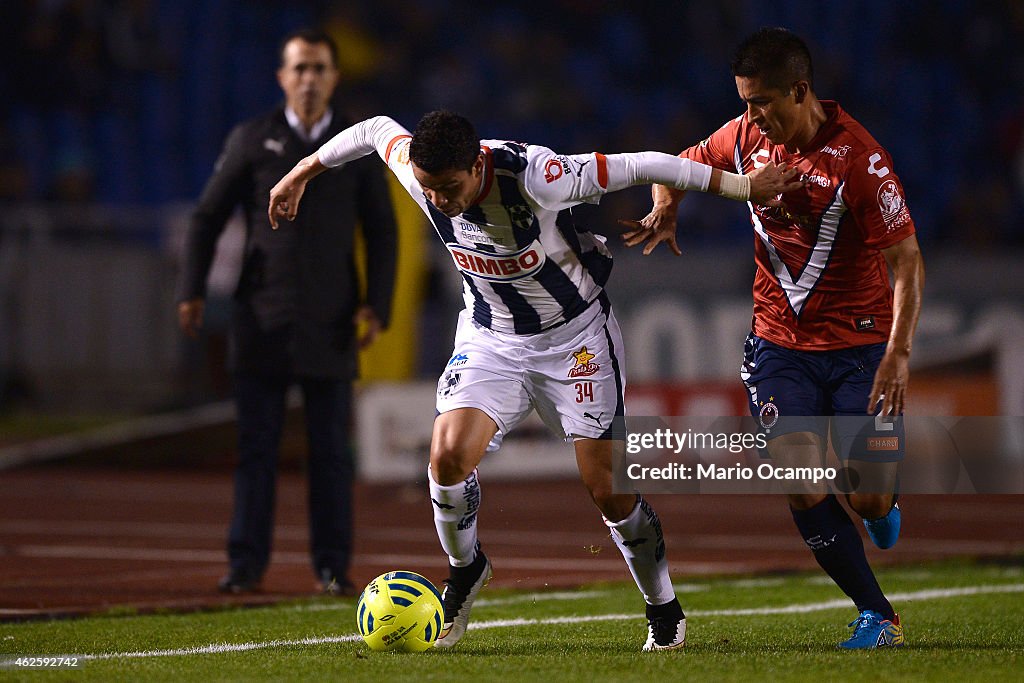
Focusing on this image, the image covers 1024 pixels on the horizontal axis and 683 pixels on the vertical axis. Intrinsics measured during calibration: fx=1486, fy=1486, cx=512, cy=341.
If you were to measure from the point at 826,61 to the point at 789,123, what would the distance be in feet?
49.9

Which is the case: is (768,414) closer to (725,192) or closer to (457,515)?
(725,192)

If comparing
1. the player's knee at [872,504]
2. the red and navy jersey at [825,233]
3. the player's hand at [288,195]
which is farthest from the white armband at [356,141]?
the player's knee at [872,504]

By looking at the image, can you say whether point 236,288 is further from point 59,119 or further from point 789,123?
point 59,119

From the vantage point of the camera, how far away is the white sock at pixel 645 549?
5594 mm

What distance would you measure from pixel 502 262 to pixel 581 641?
1.49 meters

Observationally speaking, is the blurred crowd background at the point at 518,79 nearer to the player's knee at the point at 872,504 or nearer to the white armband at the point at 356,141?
the white armband at the point at 356,141

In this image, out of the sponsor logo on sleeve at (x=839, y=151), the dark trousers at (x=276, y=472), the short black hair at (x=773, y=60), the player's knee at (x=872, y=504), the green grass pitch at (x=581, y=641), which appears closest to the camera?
the green grass pitch at (x=581, y=641)

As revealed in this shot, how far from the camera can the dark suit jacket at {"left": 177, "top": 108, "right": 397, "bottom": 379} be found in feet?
24.8

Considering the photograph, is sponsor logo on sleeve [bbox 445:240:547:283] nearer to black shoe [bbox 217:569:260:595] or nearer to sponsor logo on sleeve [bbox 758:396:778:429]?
sponsor logo on sleeve [bbox 758:396:778:429]

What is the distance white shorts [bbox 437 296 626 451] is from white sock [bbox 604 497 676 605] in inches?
13.5

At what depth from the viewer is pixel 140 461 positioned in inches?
591

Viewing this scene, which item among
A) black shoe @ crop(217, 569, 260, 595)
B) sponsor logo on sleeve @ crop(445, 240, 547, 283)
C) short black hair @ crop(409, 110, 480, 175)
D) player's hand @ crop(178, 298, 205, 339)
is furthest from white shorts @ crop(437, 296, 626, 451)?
player's hand @ crop(178, 298, 205, 339)

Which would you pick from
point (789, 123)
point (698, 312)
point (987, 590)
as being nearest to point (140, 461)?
point (698, 312)

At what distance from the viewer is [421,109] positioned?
61.9ft
